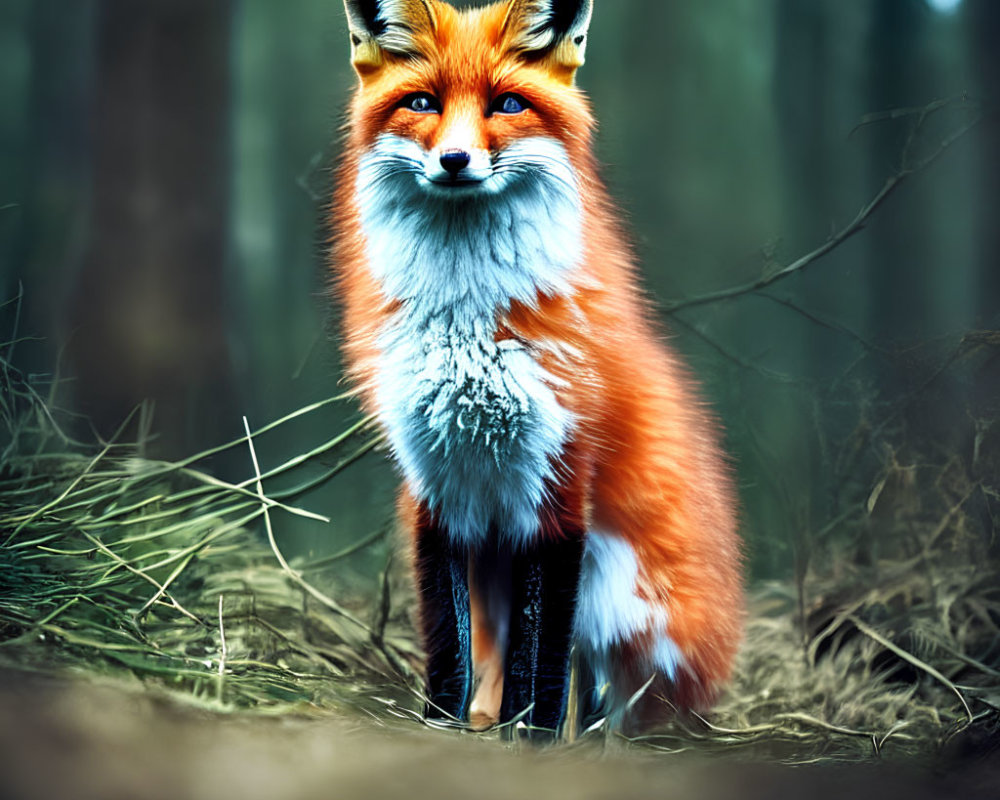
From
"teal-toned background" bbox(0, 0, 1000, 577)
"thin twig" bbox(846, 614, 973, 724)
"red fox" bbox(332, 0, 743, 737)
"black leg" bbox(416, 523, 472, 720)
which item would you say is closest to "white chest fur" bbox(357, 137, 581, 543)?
"red fox" bbox(332, 0, 743, 737)

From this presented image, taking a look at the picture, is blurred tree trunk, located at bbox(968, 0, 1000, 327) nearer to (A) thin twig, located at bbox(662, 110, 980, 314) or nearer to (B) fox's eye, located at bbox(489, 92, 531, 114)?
(A) thin twig, located at bbox(662, 110, 980, 314)

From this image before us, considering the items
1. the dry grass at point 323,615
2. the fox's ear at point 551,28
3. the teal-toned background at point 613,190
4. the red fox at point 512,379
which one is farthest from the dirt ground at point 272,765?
the fox's ear at point 551,28

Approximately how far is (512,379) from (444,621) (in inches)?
16.5

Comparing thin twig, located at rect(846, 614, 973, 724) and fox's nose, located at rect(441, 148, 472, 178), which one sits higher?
fox's nose, located at rect(441, 148, 472, 178)

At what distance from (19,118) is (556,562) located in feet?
4.01

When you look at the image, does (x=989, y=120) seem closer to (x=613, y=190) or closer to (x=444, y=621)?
(x=613, y=190)

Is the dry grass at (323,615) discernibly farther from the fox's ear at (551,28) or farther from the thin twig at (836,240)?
the fox's ear at (551,28)

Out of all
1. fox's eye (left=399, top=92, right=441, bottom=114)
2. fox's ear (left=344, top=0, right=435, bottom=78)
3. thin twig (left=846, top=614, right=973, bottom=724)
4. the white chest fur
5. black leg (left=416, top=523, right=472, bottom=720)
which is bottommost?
thin twig (left=846, top=614, right=973, bottom=724)

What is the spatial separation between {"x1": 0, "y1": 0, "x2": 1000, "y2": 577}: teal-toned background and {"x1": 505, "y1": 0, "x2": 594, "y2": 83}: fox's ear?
0.28 meters

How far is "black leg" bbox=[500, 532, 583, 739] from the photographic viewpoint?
127 cm

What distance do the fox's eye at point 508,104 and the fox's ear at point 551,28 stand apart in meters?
0.08

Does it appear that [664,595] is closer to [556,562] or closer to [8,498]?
[556,562]

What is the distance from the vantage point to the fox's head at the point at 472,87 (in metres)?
1.19

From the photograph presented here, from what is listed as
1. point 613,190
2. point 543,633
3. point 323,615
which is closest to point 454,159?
point 613,190
